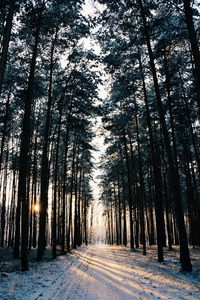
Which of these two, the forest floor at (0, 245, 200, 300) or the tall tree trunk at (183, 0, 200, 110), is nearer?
the forest floor at (0, 245, 200, 300)

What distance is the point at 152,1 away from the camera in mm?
9008

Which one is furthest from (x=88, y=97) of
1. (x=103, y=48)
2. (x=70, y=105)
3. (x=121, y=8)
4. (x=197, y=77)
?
(x=197, y=77)

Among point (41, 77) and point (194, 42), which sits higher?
point (41, 77)

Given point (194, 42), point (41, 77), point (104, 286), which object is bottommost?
point (104, 286)

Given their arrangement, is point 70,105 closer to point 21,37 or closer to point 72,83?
point 72,83

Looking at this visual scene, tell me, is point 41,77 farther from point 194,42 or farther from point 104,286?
point 104,286

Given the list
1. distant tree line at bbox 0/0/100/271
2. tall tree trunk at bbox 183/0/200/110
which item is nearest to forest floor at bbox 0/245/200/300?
distant tree line at bbox 0/0/100/271

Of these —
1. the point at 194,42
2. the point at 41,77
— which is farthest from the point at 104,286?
the point at 41,77

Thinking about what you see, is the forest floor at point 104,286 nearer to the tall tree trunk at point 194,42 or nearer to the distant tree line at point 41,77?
the distant tree line at point 41,77

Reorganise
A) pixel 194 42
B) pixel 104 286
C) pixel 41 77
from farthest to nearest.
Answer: pixel 41 77 → pixel 194 42 → pixel 104 286

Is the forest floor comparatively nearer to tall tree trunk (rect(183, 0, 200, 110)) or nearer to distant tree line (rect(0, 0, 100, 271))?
distant tree line (rect(0, 0, 100, 271))

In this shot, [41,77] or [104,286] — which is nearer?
[104,286]

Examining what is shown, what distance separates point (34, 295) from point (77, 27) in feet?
42.8

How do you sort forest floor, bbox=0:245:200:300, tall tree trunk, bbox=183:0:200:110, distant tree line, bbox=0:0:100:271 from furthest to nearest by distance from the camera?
distant tree line, bbox=0:0:100:271 → tall tree trunk, bbox=183:0:200:110 → forest floor, bbox=0:245:200:300
